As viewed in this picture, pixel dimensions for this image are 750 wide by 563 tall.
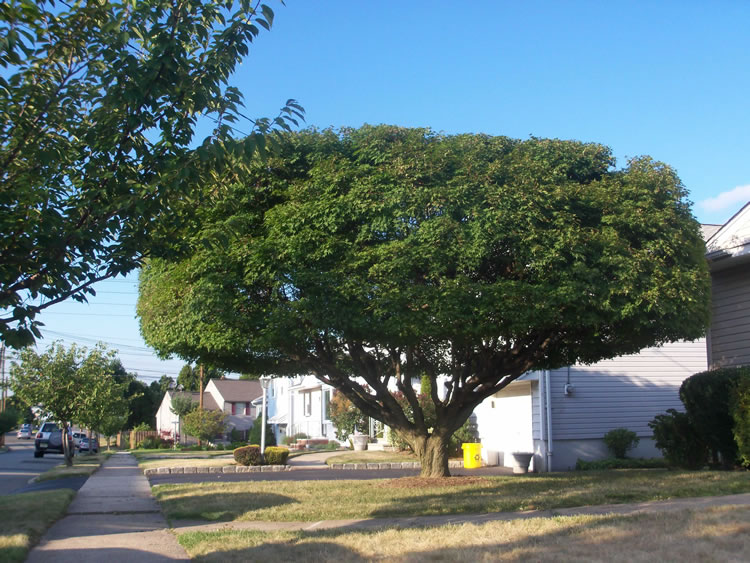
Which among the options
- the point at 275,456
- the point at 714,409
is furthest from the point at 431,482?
the point at 275,456

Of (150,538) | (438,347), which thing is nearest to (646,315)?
(438,347)

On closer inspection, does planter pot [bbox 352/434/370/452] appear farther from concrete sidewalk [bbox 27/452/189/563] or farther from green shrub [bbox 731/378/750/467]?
green shrub [bbox 731/378/750/467]

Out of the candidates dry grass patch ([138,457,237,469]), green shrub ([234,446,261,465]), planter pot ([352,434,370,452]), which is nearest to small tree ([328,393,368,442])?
planter pot ([352,434,370,452])

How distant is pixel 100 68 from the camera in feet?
22.7

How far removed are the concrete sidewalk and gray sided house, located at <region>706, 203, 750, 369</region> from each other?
12016 mm

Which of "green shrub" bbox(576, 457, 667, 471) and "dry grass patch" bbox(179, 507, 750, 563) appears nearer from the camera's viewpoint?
"dry grass patch" bbox(179, 507, 750, 563)

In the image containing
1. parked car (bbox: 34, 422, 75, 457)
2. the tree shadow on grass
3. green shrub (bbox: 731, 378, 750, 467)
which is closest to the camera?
the tree shadow on grass

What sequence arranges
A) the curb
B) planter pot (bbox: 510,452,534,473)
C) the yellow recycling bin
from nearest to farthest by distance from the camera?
planter pot (bbox: 510,452,534,473), the curb, the yellow recycling bin

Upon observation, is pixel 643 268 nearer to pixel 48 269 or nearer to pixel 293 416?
pixel 48 269

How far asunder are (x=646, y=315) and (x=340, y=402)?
22304 millimetres

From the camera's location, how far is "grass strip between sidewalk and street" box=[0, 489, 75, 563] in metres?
8.62

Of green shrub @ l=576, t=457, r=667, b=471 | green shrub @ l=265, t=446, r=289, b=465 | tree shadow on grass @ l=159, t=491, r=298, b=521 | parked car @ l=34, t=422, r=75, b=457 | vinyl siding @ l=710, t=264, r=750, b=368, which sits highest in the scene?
vinyl siding @ l=710, t=264, r=750, b=368

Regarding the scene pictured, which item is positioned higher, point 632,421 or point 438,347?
point 438,347

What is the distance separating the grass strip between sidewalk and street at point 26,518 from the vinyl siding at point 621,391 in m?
13.2
